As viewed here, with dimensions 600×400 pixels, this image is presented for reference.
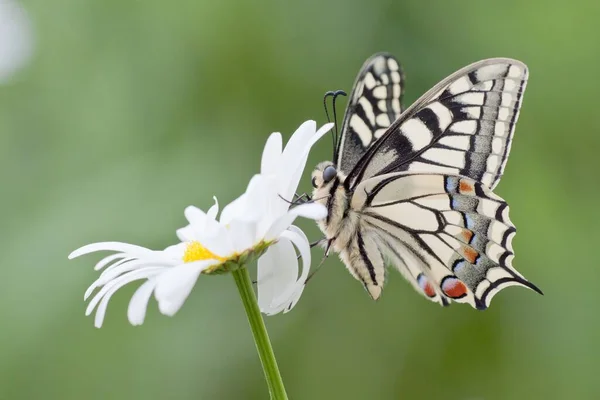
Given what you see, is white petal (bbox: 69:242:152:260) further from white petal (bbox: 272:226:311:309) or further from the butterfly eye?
the butterfly eye

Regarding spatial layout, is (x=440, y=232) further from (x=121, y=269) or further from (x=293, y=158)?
(x=121, y=269)

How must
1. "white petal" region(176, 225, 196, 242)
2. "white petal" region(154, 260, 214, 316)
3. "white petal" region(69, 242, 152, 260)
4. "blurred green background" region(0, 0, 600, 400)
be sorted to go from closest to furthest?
1. "white petal" region(154, 260, 214, 316)
2. "white petal" region(176, 225, 196, 242)
3. "white petal" region(69, 242, 152, 260)
4. "blurred green background" region(0, 0, 600, 400)

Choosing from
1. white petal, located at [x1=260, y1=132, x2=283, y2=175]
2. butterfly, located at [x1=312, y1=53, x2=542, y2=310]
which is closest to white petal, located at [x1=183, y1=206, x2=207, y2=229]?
white petal, located at [x1=260, y1=132, x2=283, y2=175]

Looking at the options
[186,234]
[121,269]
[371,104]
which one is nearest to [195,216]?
[186,234]

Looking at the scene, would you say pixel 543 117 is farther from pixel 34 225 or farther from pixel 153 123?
pixel 34 225

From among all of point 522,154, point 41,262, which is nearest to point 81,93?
point 41,262

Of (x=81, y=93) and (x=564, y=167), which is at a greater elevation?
(x=81, y=93)

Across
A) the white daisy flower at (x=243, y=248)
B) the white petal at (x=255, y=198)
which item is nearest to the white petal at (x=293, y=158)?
the white daisy flower at (x=243, y=248)
